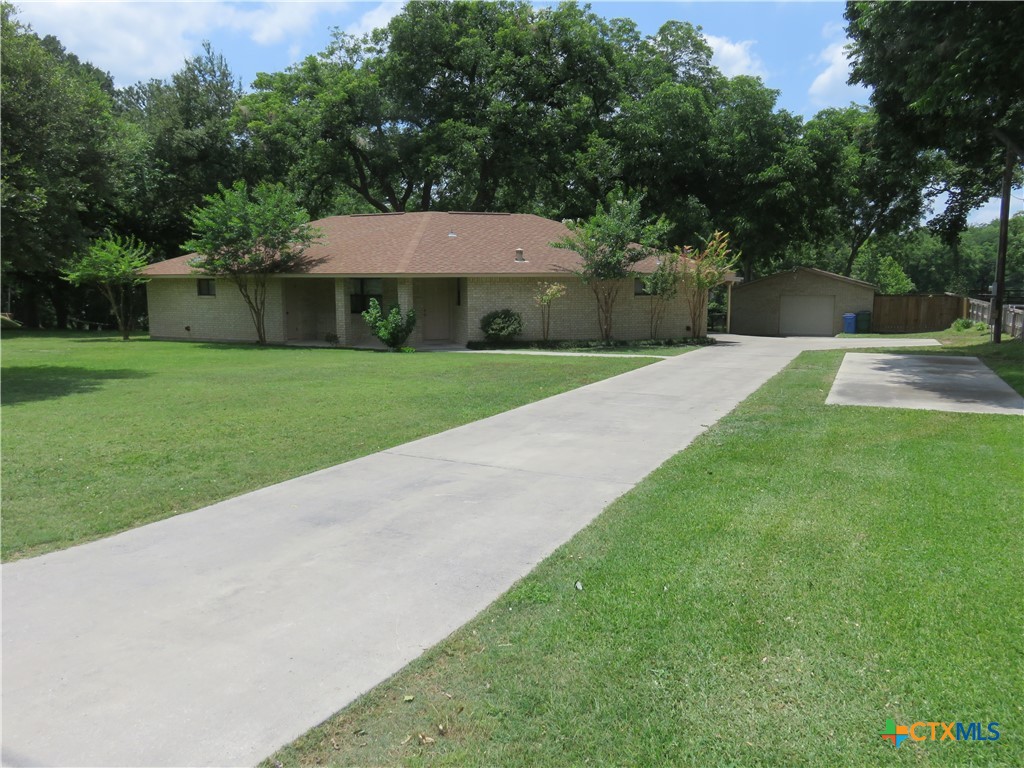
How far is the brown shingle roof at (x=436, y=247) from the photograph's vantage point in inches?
906

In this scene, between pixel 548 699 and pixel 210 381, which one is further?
pixel 210 381

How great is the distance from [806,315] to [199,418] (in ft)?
103

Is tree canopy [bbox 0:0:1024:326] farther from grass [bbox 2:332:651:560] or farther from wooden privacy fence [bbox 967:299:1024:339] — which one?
grass [bbox 2:332:651:560]

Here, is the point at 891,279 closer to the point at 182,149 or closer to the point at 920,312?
the point at 920,312

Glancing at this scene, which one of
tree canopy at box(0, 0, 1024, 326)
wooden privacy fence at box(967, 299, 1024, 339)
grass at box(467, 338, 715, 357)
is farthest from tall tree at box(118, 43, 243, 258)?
wooden privacy fence at box(967, 299, 1024, 339)

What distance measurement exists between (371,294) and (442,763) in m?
23.2

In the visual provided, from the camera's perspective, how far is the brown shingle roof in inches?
906

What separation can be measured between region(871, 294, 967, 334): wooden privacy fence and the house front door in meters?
21.8

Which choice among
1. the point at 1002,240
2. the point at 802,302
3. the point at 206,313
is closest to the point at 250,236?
the point at 206,313

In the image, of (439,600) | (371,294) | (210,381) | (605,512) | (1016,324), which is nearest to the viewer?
(439,600)

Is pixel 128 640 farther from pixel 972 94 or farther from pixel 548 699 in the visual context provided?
pixel 972 94

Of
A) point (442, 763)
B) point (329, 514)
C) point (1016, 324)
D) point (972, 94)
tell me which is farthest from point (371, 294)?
point (442, 763)

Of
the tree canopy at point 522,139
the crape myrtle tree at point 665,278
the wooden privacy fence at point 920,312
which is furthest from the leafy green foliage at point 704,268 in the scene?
the wooden privacy fence at point 920,312

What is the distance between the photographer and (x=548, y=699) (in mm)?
3244
